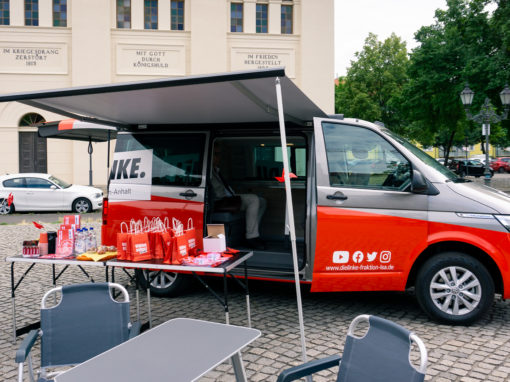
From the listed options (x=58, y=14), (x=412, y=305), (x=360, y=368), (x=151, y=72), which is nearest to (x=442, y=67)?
(x=151, y=72)

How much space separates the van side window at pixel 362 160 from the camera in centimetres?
513

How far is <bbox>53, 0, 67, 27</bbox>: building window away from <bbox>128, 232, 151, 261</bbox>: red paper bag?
74.1 ft

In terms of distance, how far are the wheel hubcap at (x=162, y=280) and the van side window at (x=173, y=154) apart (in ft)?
3.72

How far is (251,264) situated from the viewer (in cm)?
565

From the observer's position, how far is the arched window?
78.3 feet

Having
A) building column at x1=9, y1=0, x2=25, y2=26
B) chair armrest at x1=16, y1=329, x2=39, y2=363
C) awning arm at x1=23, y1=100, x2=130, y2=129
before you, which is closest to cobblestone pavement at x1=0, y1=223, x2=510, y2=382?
chair armrest at x1=16, y1=329, x2=39, y2=363

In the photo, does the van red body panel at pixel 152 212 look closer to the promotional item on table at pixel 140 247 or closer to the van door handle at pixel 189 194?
the van door handle at pixel 189 194

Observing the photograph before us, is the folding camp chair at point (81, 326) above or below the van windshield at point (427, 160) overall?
below

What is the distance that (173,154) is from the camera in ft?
19.7

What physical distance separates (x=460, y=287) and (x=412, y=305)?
2.93 ft

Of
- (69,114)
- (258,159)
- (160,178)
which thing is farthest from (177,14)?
(69,114)

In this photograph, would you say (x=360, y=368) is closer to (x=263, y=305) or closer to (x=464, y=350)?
(x=464, y=350)

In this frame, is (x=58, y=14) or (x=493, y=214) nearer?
(x=493, y=214)

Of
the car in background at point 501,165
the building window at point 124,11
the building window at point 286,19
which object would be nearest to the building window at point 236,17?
the building window at point 286,19
